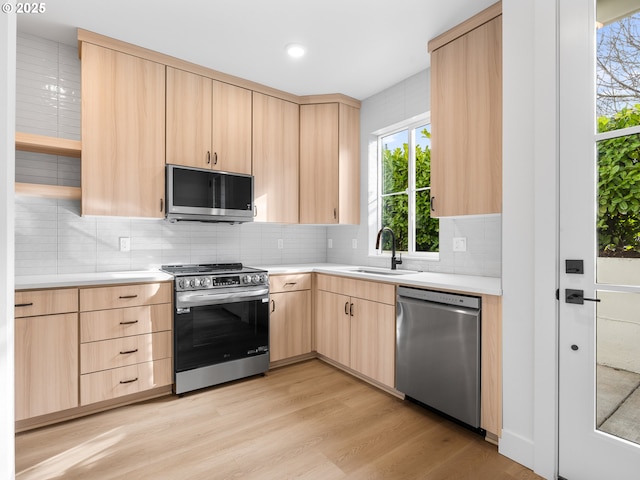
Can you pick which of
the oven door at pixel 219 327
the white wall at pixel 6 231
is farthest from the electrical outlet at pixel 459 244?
the white wall at pixel 6 231

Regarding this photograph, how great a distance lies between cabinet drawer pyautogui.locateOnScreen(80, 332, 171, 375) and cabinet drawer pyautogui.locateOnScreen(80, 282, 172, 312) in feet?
0.79

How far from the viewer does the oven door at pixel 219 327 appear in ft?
8.35

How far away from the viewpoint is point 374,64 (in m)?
2.88

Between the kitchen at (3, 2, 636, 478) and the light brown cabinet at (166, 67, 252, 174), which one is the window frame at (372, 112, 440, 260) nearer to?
the kitchen at (3, 2, 636, 478)

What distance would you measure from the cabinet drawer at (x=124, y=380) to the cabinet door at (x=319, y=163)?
188cm

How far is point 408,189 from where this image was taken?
327cm

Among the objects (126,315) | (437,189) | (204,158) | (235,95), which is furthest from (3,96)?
(437,189)

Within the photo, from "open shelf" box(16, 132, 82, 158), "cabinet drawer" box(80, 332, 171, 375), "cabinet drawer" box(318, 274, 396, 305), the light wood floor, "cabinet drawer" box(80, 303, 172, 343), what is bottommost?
the light wood floor

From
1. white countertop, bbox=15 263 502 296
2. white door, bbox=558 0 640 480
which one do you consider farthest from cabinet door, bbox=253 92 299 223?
white door, bbox=558 0 640 480

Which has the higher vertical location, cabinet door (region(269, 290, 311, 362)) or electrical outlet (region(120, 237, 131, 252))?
electrical outlet (region(120, 237, 131, 252))

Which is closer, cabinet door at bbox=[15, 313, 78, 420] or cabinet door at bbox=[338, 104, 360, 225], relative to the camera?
cabinet door at bbox=[15, 313, 78, 420]

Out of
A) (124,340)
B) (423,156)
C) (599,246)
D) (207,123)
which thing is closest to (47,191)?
(124,340)

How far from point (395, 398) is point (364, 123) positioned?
2.70 m

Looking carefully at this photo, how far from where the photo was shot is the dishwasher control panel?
1972mm
